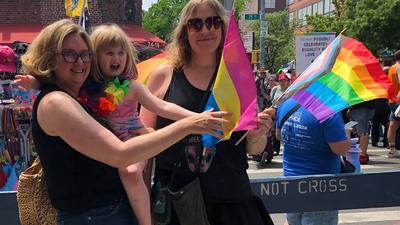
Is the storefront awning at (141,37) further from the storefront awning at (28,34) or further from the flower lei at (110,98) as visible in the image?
the flower lei at (110,98)

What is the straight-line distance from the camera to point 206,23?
257cm

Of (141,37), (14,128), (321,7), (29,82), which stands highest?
(321,7)

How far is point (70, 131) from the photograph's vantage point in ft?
6.35

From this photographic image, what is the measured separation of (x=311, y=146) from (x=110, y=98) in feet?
5.07

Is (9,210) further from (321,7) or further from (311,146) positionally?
(321,7)

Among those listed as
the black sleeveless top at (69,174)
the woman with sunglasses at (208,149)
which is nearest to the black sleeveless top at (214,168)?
the woman with sunglasses at (208,149)

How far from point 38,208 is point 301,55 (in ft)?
33.3

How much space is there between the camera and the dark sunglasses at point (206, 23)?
2.57 m

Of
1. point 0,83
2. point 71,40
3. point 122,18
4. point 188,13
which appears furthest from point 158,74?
point 122,18

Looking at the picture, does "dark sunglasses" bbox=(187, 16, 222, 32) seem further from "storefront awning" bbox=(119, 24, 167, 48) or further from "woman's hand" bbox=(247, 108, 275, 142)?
"storefront awning" bbox=(119, 24, 167, 48)

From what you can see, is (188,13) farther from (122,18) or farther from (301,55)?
(122,18)

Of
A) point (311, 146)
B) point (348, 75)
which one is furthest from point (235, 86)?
point (311, 146)

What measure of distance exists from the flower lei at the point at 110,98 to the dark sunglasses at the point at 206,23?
0.47 m

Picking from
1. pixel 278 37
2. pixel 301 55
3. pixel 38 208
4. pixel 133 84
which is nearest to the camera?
pixel 38 208
